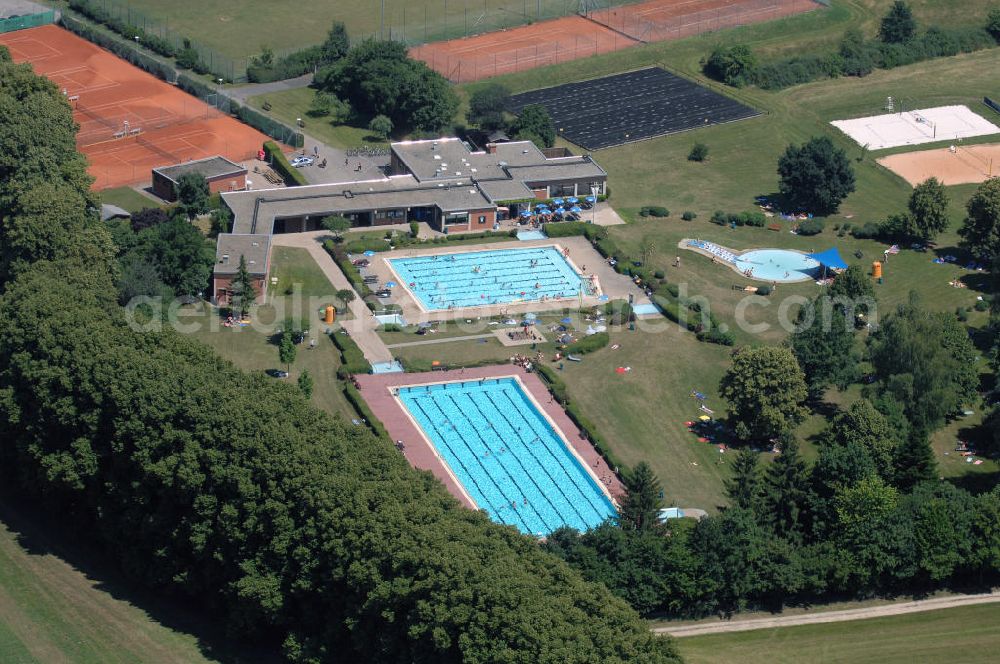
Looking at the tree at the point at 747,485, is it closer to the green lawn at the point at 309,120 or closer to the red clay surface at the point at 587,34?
the green lawn at the point at 309,120

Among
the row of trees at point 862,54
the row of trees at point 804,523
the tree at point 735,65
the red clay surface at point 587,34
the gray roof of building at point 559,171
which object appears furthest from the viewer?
the red clay surface at point 587,34

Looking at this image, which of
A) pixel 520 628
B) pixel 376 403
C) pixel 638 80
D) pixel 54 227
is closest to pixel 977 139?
pixel 638 80

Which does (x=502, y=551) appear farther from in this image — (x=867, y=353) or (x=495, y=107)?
(x=495, y=107)

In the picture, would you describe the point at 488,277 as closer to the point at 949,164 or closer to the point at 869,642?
the point at 869,642

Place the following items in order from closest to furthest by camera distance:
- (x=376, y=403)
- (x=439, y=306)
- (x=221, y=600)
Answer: (x=221, y=600), (x=376, y=403), (x=439, y=306)

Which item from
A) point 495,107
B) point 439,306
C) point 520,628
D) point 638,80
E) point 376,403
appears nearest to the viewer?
point 520,628

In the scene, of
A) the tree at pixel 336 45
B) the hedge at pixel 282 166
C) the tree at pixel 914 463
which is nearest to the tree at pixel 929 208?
the tree at pixel 914 463
